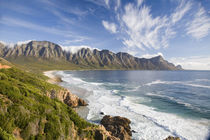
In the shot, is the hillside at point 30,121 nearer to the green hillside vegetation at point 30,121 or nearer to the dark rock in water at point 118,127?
the green hillside vegetation at point 30,121

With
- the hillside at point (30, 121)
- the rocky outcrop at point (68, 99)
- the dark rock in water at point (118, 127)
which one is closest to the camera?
the hillside at point (30, 121)

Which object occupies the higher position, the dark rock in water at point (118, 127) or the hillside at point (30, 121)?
the hillside at point (30, 121)

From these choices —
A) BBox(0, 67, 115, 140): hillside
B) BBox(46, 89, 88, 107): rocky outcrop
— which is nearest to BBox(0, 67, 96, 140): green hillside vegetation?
BBox(0, 67, 115, 140): hillside

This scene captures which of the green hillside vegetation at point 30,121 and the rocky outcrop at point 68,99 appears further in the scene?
the rocky outcrop at point 68,99

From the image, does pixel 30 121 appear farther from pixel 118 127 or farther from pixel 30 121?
pixel 118 127

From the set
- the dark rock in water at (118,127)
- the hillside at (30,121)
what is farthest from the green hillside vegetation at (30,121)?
the dark rock in water at (118,127)

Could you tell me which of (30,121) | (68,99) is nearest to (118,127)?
(30,121)

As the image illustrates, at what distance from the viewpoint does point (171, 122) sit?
24062 mm

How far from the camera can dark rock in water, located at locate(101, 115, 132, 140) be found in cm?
1819

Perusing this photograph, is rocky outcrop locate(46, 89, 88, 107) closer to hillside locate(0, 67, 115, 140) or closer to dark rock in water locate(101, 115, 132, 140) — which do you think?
dark rock in water locate(101, 115, 132, 140)

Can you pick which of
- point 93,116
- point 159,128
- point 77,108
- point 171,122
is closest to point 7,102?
point 93,116

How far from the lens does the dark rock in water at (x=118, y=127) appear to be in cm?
1819

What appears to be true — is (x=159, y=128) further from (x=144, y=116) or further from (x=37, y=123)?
(x=37, y=123)

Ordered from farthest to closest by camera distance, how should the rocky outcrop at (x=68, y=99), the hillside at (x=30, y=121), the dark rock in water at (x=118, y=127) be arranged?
the rocky outcrop at (x=68, y=99) < the dark rock in water at (x=118, y=127) < the hillside at (x=30, y=121)
